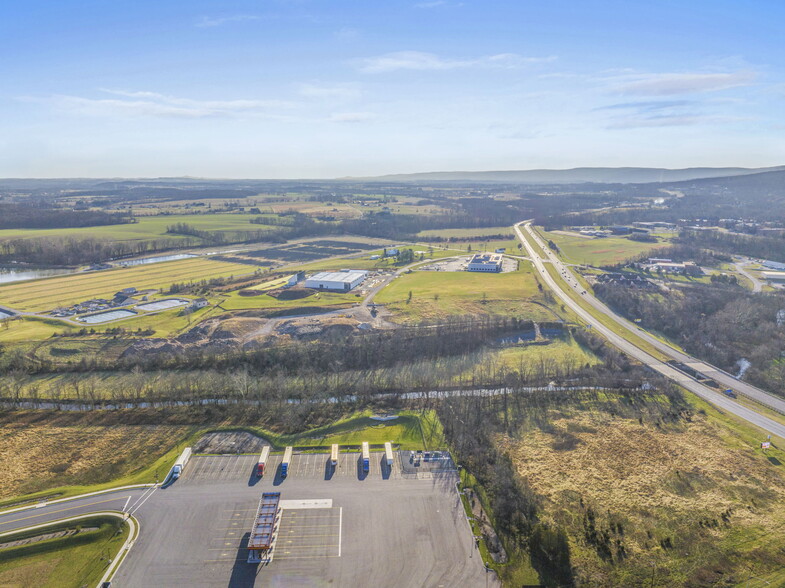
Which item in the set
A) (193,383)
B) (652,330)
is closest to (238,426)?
(193,383)

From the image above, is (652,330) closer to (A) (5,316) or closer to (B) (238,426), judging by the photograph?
(B) (238,426)

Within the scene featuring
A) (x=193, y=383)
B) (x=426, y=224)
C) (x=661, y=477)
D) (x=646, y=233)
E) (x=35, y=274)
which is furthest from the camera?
(x=426, y=224)

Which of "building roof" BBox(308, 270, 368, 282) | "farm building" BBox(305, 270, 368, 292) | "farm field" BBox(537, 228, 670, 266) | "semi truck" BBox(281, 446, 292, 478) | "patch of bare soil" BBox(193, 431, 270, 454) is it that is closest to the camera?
"semi truck" BBox(281, 446, 292, 478)

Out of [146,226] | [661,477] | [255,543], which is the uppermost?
[146,226]

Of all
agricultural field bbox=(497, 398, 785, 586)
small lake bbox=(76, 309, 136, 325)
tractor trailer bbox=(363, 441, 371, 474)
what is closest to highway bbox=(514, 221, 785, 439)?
agricultural field bbox=(497, 398, 785, 586)

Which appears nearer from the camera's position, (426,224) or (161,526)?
(161,526)

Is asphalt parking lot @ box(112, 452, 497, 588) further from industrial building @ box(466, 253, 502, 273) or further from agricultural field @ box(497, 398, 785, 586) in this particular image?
industrial building @ box(466, 253, 502, 273)
